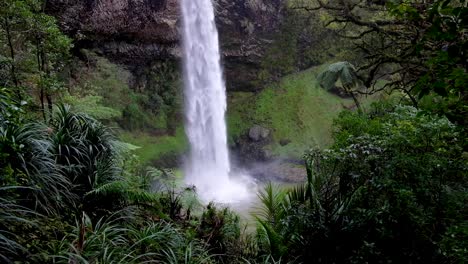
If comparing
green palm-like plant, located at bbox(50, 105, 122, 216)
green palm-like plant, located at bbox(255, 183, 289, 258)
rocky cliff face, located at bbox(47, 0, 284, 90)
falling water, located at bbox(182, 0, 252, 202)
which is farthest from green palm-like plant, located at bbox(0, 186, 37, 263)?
falling water, located at bbox(182, 0, 252, 202)

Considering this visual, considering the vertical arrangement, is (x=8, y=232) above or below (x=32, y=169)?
below

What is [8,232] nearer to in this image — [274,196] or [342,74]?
[274,196]

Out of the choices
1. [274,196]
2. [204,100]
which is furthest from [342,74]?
[204,100]

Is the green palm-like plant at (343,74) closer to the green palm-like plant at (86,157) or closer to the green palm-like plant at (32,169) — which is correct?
the green palm-like plant at (86,157)

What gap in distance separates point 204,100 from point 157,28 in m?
4.59

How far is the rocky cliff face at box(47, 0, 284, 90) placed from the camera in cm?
1558

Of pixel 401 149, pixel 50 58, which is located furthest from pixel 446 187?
pixel 50 58

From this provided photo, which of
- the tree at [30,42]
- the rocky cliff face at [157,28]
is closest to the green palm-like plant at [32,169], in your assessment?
the tree at [30,42]

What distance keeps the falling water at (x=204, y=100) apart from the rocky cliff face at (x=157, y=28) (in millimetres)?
942

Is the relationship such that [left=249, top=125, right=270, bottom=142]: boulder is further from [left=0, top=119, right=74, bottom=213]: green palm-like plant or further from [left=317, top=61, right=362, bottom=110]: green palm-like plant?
[left=0, top=119, right=74, bottom=213]: green palm-like plant

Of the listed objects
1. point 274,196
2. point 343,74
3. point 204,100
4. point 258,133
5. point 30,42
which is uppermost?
point 343,74

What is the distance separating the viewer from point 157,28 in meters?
18.0

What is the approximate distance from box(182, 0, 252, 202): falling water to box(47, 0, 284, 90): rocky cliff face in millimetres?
942

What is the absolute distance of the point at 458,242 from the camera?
2.85 meters
